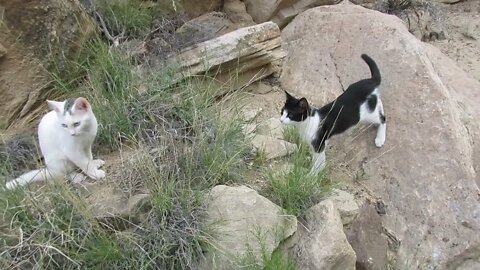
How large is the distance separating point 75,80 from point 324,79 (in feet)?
6.35

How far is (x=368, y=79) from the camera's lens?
407 centimetres

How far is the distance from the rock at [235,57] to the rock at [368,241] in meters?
1.47

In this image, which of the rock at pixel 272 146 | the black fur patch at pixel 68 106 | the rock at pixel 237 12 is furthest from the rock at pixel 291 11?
the black fur patch at pixel 68 106

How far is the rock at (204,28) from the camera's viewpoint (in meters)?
4.66

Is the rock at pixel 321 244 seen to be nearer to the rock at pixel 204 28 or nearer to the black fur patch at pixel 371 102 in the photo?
the black fur patch at pixel 371 102

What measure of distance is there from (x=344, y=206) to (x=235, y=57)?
5.05ft

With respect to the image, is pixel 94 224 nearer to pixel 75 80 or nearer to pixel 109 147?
pixel 109 147

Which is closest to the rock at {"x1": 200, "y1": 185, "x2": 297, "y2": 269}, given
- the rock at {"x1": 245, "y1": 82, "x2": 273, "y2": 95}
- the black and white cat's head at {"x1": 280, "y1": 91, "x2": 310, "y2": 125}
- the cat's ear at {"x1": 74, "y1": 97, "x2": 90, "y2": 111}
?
the black and white cat's head at {"x1": 280, "y1": 91, "x2": 310, "y2": 125}

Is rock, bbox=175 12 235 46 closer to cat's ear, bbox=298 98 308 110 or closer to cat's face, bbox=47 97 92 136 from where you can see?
cat's ear, bbox=298 98 308 110

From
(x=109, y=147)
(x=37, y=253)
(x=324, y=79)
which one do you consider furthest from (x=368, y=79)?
(x=37, y=253)

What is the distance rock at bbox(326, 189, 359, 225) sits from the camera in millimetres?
3551

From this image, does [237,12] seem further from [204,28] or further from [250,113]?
[250,113]

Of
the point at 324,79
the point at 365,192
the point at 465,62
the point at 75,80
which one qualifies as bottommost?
the point at 465,62

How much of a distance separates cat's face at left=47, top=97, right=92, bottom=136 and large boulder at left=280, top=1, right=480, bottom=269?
5.51ft
